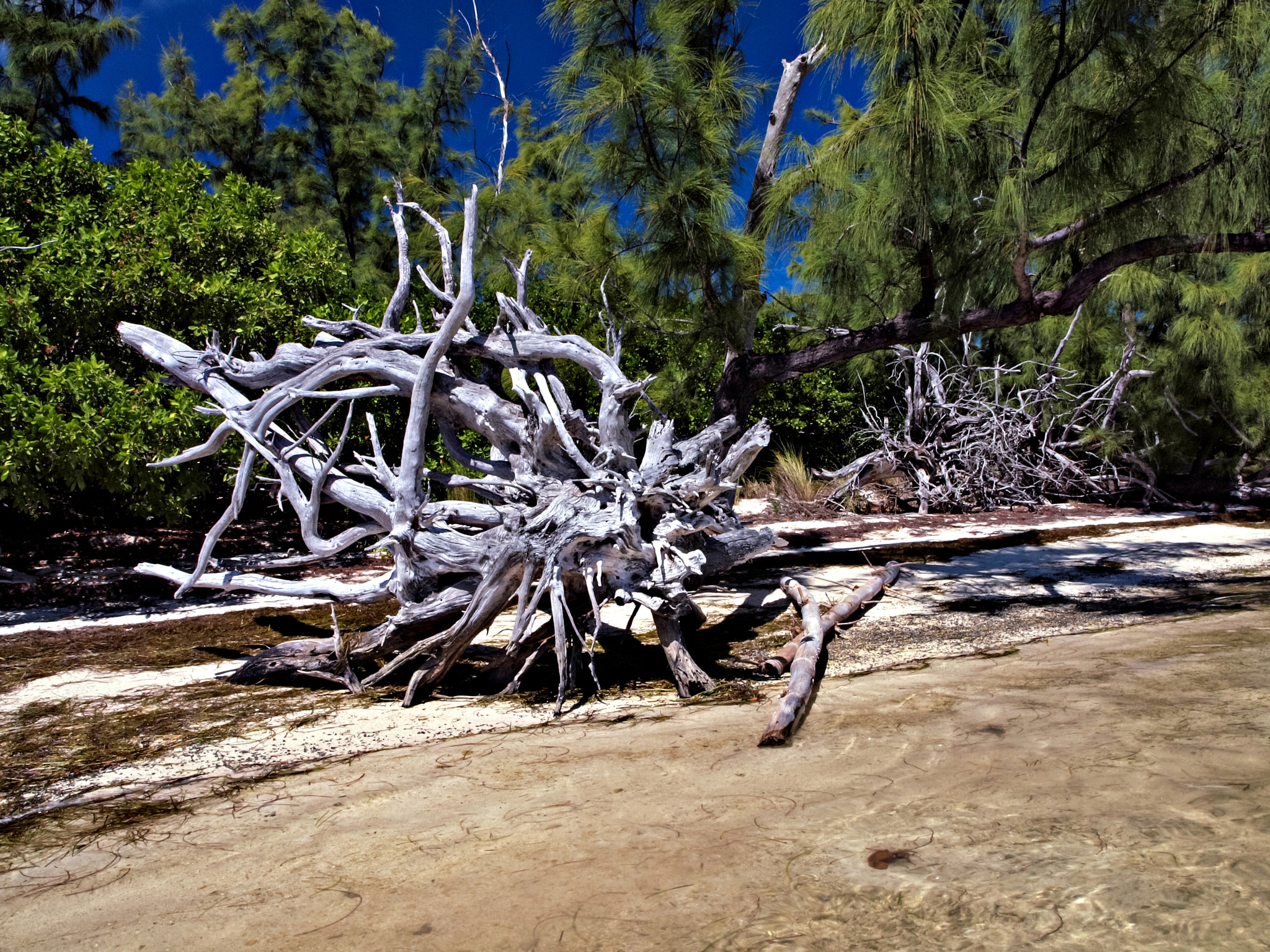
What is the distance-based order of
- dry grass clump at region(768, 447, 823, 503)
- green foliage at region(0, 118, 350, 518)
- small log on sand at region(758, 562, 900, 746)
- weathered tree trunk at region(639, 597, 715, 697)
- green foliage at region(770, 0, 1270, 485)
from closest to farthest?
small log on sand at region(758, 562, 900, 746) < weathered tree trunk at region(639, 597, 715, 697) < green foliage at region(770, 0, 1270, 485) < green foliage at region(0, 118, 350, 518) < dry grass clump at region(768, 447, 823, 503)

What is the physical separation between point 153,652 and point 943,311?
18.4 feet

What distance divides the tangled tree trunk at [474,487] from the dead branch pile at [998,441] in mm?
5522

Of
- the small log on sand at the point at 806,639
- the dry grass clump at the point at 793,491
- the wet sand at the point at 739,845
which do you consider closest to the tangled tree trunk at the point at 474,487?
the small log on sand at the point at 806,639

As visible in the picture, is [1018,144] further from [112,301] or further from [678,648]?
[112,301]

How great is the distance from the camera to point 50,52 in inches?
507

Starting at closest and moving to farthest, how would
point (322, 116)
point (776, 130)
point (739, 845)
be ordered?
point (739, 845) → point (776, 130) → point (322, 116)

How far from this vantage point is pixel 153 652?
509 cm

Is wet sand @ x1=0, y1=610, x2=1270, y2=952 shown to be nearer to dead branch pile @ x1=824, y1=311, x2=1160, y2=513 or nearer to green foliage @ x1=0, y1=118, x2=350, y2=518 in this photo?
green foliage @ x1=0, y1=118, x2=350, y2=518

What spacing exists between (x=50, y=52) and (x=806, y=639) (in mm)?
14213

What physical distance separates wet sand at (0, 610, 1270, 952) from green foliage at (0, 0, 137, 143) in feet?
A: 44.4

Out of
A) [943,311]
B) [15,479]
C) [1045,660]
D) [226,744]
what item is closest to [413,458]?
[226,744]

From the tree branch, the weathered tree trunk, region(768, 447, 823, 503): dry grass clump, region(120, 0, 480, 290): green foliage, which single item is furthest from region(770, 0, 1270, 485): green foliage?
region(120, 0, 480, 290): green foliage

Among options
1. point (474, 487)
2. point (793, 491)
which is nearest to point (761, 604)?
point (474, 487)

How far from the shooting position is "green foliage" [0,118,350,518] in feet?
17.8
